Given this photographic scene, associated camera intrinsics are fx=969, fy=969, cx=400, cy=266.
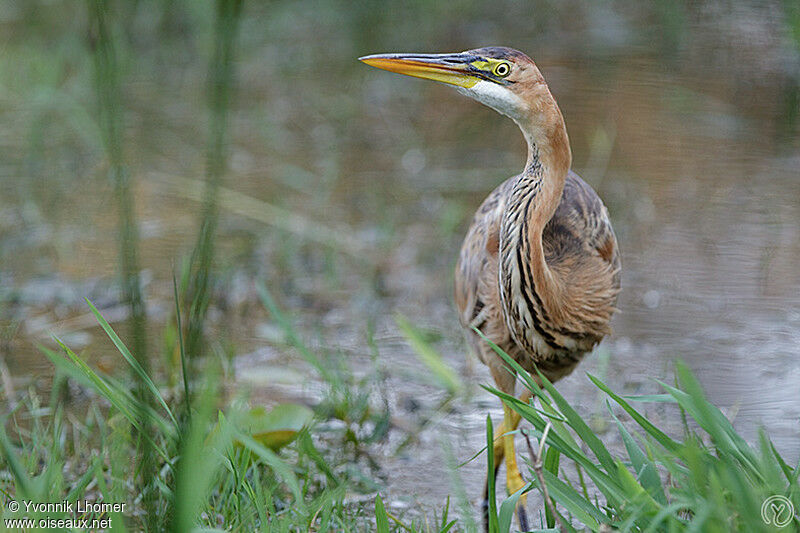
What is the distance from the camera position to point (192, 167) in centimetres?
463

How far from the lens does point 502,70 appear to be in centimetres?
243

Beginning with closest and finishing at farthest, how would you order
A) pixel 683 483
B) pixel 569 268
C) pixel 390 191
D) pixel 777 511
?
1. pixel 777 511
2. pixel 683 483
3. pixel 569 268
4. pixel 390 191

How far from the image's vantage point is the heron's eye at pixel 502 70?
242cm

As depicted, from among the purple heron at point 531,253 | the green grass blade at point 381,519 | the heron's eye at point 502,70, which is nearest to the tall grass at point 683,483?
the green grass blade at point 381,519

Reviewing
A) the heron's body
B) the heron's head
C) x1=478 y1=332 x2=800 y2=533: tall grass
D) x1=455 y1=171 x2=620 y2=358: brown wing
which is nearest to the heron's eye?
the heron's head

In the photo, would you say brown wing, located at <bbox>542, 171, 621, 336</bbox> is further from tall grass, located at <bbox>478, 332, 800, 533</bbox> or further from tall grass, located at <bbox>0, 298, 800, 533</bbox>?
tall grass, located at <bbox>478, 332, 800, 533</bbox>

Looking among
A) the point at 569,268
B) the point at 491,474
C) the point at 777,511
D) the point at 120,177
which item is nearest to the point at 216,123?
the point at 120,177

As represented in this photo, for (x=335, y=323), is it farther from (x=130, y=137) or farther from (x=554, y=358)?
(x=130, y=137)

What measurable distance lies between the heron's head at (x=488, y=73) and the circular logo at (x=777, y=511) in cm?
112

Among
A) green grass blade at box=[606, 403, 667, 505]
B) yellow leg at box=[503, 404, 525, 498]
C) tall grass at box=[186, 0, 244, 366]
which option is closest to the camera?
tall grass at box=[186, 0, 244, 366]

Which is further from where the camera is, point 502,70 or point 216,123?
point 502,70

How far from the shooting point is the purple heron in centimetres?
240

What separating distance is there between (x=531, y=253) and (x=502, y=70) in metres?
0.47

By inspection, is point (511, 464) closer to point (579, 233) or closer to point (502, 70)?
point (579, 233)
